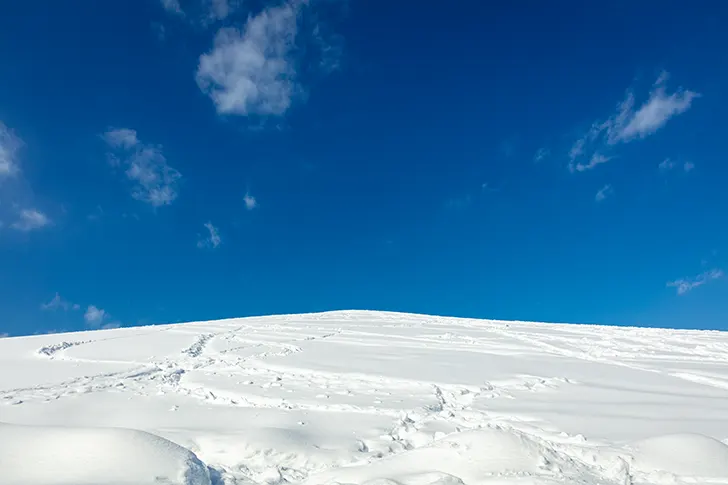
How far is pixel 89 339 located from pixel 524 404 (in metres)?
13.1

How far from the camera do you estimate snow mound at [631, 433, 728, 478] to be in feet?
12.8

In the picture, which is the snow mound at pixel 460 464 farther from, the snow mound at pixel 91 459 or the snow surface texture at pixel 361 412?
the snow mound at pixel 91 459

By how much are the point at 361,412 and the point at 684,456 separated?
3617 mm

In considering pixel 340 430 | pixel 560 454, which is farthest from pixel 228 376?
pixel 560 454

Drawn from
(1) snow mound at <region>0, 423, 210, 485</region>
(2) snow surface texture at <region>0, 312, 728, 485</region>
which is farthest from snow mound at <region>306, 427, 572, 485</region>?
(1) snow mound at <region>0, 423, 210, 485</region>

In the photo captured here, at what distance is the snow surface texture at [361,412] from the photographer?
145 inches

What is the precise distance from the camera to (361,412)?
238 inches

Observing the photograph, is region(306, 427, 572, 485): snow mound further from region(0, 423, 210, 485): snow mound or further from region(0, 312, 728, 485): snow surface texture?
region(0, 423, 210, 485): snow mound

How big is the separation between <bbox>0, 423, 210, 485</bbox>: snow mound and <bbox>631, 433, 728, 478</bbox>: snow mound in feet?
13.2

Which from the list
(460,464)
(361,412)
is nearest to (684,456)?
(460,464)

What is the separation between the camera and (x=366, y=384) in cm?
771

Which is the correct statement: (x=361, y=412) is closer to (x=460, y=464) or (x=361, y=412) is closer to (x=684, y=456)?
(x=460, y=464)

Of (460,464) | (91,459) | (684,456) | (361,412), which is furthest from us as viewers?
(361,412)

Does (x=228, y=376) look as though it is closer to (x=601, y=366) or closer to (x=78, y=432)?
(x=78, y=432)
